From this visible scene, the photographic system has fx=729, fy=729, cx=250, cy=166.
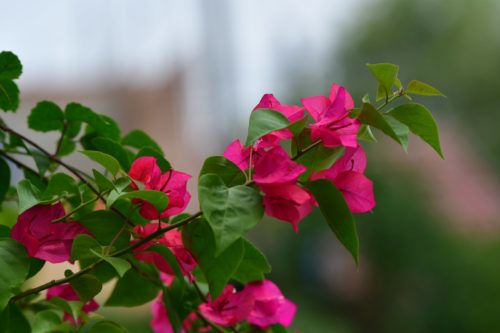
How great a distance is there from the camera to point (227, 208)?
259 mm

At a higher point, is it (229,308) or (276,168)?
(276,168)

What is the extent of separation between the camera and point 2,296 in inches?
11.3

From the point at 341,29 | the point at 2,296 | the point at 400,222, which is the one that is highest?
the point at 2,296

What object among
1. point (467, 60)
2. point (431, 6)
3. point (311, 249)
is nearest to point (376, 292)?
point (311, 249)

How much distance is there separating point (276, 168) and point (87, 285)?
4.1 inches

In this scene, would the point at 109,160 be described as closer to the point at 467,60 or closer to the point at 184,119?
the point at 467,60

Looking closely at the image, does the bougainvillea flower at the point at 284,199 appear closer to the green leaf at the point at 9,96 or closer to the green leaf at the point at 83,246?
the green leaf at the point at 83,246

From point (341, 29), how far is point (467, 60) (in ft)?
4.31

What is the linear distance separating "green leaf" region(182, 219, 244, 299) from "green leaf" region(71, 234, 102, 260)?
4 centimetres

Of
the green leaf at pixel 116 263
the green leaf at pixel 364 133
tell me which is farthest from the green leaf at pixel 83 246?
the green leaf at pixel 364 133

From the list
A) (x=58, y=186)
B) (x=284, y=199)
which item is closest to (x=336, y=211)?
(x=284, y=199)

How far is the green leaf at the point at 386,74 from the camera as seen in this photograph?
0.30 meters

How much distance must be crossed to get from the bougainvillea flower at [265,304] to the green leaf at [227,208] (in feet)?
0.41

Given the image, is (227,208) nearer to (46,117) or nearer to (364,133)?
(364,133)
